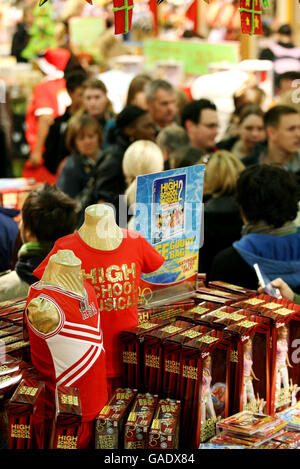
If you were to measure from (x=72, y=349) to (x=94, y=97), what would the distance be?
188 inches

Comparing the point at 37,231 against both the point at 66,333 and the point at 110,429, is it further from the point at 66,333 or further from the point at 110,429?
the point at 110,429

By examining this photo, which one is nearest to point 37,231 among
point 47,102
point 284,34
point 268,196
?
point 268,196

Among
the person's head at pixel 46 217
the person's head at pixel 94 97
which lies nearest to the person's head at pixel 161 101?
the person's head at pixel 94 97

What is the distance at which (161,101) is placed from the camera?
20.5ft

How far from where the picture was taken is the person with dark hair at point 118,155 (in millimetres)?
5141

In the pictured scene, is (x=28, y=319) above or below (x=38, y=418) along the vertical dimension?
above

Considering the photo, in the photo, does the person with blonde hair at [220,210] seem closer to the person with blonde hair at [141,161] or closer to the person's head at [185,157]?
the person's head at [185,157]

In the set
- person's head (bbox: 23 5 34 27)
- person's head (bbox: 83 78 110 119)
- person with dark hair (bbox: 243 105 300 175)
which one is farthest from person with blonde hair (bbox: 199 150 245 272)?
person's head (bbox: 23 5 34 27)

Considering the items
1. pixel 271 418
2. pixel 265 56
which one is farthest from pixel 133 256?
pixel 265 56

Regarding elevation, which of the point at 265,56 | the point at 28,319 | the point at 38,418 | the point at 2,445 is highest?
the point at 265,56

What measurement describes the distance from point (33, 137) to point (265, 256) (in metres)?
4.74

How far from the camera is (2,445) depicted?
2.07 metres
